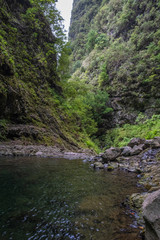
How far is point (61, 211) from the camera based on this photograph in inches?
113

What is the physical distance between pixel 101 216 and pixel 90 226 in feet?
1.43

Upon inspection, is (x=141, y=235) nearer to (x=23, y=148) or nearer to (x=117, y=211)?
(x=117, y=211)

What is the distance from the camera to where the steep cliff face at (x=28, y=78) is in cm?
1006

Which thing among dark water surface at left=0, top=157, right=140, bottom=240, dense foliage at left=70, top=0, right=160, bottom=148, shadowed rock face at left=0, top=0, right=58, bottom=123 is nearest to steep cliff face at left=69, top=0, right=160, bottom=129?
dense foliage at left=70, top=0, right=160, bottom=148

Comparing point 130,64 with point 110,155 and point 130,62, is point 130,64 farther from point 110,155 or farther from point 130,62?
point 110,155

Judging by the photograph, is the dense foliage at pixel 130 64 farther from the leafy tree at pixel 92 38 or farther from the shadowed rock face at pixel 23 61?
the shadowed rock face at pixel 23 61

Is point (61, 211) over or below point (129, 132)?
below

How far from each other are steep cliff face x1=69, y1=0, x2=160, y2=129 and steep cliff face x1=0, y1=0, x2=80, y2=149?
13313mm

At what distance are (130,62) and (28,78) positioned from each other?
21.8 metres

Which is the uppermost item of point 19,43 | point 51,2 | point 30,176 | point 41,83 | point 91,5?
point 91,5

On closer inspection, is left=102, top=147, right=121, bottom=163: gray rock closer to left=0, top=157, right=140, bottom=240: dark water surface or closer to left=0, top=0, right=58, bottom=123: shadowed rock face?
left=0, top=157, right=140, bottom=240: dark water surface

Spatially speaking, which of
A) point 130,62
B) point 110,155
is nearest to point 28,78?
point 110,155

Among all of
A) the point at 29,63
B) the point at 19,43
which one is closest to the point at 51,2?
the point at 19,43

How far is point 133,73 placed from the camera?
2630cm
